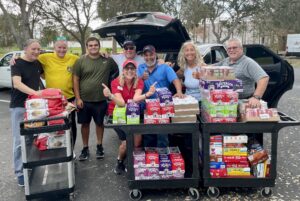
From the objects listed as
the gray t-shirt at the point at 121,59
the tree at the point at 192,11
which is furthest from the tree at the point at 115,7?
the gray t-shirt at the point at 121,59

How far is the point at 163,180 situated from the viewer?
3.50 m

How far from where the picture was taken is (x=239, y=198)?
11.5 ft

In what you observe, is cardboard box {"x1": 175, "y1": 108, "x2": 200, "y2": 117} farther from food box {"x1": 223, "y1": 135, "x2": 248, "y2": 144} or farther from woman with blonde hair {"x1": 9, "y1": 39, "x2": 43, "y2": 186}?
woman with blonde hair {"x1": 9, "y1": 39, "x2": 43, "y2": 186}

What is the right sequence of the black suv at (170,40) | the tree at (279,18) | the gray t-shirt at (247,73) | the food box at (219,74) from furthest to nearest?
1. the tree at (279,18)
2. the black suv at (170,40)
3. the gray t-shirt at (247,73)
4. the food box at (219,74)

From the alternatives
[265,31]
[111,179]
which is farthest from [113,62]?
[265,31]

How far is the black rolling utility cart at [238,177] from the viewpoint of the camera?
3.34 metres

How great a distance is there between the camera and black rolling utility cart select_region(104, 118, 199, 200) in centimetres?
338

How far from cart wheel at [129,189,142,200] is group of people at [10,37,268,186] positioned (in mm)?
583

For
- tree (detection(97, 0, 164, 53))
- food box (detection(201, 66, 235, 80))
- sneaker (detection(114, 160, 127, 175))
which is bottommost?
sneaker (detection(114, 160, 127, 175))

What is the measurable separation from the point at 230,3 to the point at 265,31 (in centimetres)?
740

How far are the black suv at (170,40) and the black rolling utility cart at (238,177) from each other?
1.56m

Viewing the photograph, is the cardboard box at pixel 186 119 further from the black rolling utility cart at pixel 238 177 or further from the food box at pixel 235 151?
the food box at pixel 235 151

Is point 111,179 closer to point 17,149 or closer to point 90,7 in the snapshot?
point 17,149

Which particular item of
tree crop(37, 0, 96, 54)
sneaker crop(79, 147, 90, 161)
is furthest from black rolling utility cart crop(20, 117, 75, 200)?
tree crop(37, 0, 96, 54)
